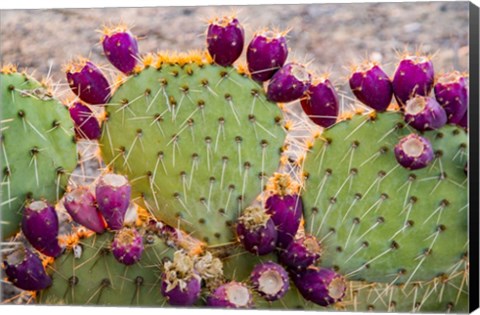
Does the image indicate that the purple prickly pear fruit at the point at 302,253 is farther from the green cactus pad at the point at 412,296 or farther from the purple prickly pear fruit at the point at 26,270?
the purple prickly pear fruit at the point at 26,270

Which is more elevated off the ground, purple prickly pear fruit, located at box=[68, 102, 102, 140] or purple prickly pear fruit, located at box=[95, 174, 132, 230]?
purple prickly pear fruit, located at box=[68, 102, 102, 140]

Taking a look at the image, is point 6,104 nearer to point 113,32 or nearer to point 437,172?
point 113,32

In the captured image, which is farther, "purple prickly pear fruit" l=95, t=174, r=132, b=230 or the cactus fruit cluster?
"purple prickly pear fruit" l=95, t=174, r=132, b=230

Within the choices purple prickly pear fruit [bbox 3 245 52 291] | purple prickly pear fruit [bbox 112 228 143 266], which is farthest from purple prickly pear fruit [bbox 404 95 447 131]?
purple prickly pear fruit [bbox 3 245 52 291]

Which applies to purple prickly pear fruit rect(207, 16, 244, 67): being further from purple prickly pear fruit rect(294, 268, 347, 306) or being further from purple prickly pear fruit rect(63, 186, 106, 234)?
purple prickly pear fruit rect(294, 268, 347, 306)

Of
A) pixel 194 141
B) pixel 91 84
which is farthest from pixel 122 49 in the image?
pixel 194 141

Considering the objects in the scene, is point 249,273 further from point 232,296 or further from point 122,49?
point 122,49
